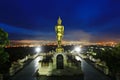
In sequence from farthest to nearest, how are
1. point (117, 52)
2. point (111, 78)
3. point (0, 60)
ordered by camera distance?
point (117, 52) < point (0, 60) < point (111, 78)

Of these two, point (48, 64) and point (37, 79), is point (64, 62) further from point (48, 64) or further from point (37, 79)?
point (37, 79)

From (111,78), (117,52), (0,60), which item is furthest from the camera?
(117,52)

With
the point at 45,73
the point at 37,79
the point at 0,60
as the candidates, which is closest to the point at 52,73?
the point at 45,73

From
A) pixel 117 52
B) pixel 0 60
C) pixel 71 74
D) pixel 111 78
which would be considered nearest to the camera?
pixel 111 78

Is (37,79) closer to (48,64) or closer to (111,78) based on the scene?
(48,64)

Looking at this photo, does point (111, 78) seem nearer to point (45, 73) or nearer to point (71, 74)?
point (71, 74)

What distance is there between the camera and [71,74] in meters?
28.9

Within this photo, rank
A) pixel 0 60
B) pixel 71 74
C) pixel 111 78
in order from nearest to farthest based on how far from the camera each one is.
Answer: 1. pixel 111 78
2. pixel 71 74
3. pixel 0 60

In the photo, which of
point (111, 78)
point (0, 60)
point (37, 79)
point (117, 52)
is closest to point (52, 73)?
point (37, 79)

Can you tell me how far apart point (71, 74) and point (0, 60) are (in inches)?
614

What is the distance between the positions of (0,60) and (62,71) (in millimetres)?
14736

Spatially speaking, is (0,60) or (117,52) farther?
(117,52)

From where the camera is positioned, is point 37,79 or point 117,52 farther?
point 117,52

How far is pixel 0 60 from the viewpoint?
40.0 metres
